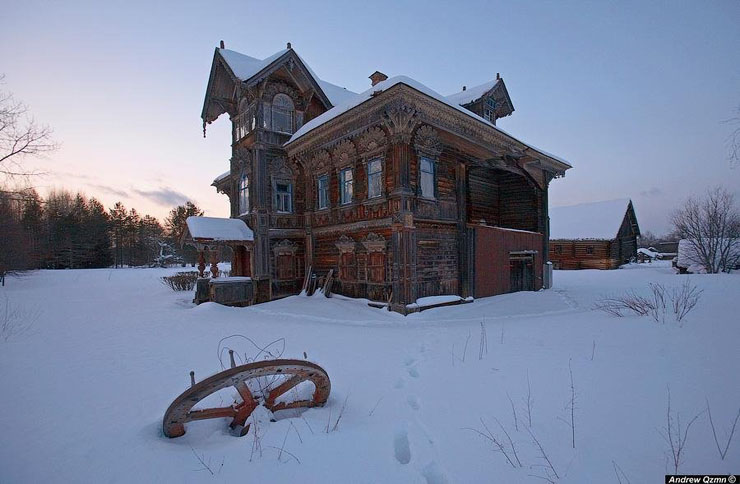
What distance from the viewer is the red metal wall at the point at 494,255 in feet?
42.5

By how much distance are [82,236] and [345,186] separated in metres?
49.8

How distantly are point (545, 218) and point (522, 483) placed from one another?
641 inches

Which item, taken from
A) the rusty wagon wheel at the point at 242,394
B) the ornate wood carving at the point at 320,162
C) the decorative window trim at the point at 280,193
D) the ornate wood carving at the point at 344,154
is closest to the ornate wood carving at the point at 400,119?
the ornate wood carving at the point at 344,154

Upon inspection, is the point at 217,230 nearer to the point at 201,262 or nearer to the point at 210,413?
the point at 201,262

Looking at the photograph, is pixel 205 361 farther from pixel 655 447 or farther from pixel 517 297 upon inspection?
pixel 517 297

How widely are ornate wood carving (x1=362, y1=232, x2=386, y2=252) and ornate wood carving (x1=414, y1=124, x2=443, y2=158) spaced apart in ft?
11.1

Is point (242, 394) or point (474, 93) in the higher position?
point (474, 93)

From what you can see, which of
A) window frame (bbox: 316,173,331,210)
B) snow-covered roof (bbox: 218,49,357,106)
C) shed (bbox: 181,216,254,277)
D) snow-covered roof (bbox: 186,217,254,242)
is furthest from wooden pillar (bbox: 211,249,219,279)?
snow-covered roof (bbox: 218,49,357,106)

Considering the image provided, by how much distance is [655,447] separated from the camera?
2.96 meters

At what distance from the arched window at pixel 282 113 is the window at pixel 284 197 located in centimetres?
258

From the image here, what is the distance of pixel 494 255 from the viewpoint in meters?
13.7

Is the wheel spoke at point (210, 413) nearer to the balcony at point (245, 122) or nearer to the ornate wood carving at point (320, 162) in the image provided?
the ornate wood carving at point (320, 162)

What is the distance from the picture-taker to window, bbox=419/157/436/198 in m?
11.4

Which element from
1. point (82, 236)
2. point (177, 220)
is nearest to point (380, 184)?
point (82, 236)
